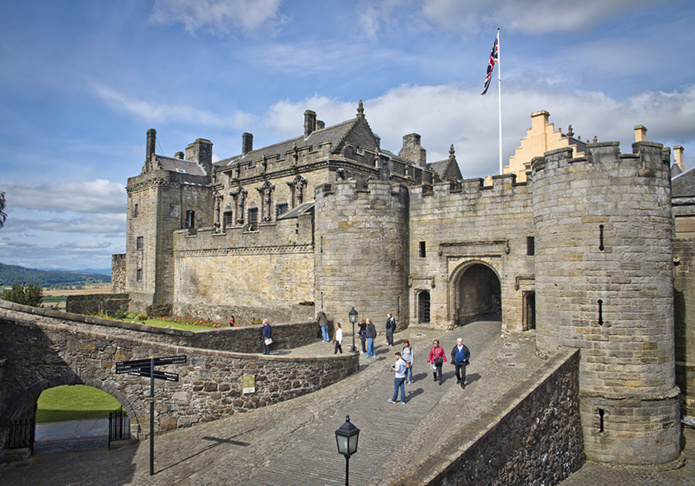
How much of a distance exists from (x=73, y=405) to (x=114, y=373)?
229 inches

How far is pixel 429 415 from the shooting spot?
1170cm

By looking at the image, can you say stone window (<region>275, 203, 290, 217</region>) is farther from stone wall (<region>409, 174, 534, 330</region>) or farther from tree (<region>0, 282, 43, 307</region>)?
tree (<region>0, 282, 43, 307</region>)

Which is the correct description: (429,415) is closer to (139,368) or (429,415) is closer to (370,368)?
(370,368)

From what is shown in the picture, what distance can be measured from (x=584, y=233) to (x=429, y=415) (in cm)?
698

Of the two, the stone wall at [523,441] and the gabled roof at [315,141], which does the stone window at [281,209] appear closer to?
the gabled roof at [315,141]

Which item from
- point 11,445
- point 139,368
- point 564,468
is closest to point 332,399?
point 139,368

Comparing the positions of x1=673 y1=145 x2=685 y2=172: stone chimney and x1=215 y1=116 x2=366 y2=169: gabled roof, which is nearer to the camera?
x1=215 y1=116 x2=366 y2=169: gabled roof

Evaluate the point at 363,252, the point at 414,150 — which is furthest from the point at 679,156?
the point at 363,252

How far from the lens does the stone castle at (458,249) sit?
13.6m

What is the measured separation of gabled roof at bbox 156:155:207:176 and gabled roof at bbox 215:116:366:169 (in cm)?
312

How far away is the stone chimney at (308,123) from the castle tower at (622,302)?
22.7 m

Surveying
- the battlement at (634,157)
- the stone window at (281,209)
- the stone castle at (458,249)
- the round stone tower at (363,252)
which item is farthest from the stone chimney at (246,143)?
the battlement at (634,157)

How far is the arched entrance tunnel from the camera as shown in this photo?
70.5ft

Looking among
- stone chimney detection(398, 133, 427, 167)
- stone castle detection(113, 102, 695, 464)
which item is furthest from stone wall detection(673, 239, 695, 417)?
stone chimney detection(398, 133, 427, 167)
